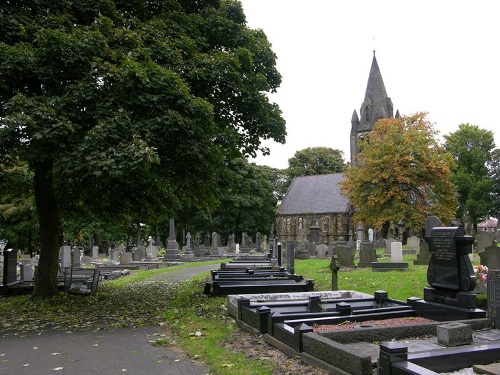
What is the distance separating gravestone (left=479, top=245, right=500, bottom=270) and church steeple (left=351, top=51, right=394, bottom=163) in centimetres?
5238

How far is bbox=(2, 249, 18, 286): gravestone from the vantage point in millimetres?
14383

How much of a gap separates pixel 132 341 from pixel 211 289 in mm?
5272

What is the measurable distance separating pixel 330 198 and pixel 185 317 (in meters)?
56.4

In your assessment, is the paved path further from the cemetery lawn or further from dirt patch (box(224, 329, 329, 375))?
dirt patch (box(224, 329, 329, 375))

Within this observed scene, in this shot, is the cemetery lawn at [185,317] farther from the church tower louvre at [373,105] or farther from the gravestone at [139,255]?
the church tower louvre at [373,105]

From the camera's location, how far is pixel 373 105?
6481cm

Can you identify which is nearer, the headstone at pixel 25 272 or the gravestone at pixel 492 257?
the gravestone at pixel 492 257

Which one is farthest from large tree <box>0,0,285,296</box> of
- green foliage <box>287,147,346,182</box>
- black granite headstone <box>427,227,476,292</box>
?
green foliage <box>287,147,346,182</box>

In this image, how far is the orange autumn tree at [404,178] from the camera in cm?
3619

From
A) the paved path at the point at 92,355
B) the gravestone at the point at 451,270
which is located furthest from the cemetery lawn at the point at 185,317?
the gravestone at the point at 451,270

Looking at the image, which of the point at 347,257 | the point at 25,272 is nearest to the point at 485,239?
the point at 347,257

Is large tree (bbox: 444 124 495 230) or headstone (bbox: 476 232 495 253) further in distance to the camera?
large tree (bbox: 444 124 495 230)

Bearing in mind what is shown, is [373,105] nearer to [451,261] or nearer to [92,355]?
[451,261]

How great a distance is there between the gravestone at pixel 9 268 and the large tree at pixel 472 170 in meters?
50.9
